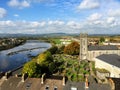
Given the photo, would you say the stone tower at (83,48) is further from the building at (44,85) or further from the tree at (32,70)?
the building at (44,85)

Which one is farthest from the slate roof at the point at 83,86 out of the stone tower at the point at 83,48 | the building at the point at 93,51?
the stone tower at the point at 83,48

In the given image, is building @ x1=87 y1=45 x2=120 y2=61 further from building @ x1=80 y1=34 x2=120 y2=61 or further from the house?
the house

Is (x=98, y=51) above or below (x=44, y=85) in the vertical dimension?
below

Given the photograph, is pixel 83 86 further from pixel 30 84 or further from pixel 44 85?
pixel 30 84

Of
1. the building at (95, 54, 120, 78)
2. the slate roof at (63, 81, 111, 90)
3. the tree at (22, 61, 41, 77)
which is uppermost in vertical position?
the slate roof at (63, 81, 111, 90)

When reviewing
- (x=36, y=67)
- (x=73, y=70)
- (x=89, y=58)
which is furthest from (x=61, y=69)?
(x=89, y=58)

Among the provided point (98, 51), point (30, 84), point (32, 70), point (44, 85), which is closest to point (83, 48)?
point (98, 51)

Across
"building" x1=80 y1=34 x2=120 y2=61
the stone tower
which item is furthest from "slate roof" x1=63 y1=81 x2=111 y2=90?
the stone tower

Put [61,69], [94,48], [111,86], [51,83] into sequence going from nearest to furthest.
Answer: [111,86] < [51,83] < [61,69] < [94,48]

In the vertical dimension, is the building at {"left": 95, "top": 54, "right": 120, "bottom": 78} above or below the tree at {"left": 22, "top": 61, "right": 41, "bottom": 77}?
below

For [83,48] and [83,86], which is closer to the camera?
[83,86]

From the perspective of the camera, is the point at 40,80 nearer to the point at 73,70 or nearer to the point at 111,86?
the point at 111,86
